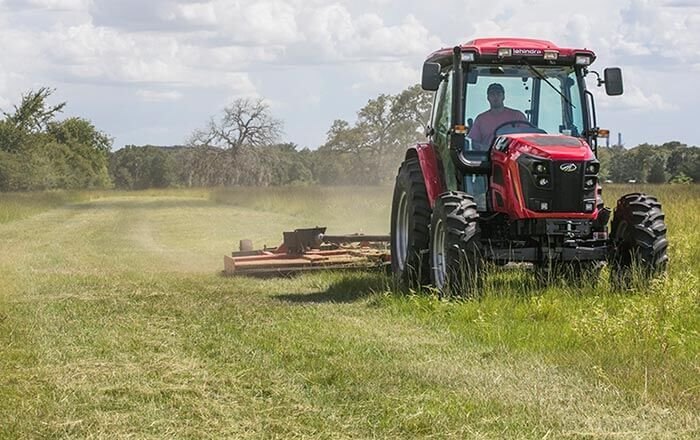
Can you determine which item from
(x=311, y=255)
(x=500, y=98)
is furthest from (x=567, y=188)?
(x=311, y=255)

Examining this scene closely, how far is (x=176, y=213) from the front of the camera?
120 ft

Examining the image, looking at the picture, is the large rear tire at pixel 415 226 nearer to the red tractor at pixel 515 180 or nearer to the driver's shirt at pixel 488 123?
the red tractor at pixel 515 180

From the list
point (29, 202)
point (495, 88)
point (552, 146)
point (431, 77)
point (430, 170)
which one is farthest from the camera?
point (29, 202)

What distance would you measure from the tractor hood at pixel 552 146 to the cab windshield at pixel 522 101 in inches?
19.6

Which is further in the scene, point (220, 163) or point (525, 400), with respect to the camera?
point (220, 163)

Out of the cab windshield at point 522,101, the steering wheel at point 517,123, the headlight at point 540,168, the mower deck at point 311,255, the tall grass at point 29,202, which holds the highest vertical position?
the cab windshield at point 522,101

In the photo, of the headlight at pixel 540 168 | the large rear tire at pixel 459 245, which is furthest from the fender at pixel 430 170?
the headlight at pixel 540 168

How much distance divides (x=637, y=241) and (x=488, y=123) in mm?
1842

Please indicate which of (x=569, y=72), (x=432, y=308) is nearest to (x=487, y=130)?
(x=569, y=72)

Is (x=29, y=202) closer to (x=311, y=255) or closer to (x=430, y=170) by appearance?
(x=311, y=255)

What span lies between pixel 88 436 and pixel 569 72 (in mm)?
7226

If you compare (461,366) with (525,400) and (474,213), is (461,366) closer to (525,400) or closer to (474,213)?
(525,400)

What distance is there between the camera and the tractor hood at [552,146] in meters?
10.4

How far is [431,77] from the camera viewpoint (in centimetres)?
1105
